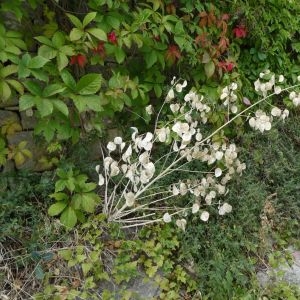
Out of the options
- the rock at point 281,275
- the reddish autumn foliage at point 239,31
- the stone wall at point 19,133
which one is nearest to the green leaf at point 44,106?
the stone wall at point 19,133

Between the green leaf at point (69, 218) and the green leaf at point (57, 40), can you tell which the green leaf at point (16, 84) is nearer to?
the green leaf at point (57, 40)

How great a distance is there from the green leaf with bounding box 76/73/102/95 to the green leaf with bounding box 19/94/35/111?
0.79ft

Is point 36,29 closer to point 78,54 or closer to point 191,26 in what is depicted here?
point 78,54

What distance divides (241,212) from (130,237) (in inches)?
29.7

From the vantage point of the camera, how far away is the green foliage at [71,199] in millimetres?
2119

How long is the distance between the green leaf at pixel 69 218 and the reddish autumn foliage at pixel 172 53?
1.22m

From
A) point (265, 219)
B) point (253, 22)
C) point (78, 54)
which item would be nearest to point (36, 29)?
point (78, 54)

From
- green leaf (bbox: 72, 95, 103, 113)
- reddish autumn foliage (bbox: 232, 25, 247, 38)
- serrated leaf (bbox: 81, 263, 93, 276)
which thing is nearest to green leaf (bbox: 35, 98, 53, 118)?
green leaf (bbox: 72, 95, 103, 113)

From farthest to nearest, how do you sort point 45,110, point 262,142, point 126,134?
point 262,142, point 126,134, point 45,110

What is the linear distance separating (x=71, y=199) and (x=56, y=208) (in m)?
0.11

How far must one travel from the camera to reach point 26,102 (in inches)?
74.1

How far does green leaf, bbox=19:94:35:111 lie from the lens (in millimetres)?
1870

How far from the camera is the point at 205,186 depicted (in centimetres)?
229

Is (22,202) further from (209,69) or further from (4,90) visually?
(209,69)
